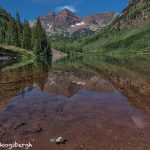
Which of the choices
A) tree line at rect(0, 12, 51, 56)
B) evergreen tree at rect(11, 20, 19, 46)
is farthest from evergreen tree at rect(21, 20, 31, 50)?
evergreen tree at rect(11, 20, 19, 46)

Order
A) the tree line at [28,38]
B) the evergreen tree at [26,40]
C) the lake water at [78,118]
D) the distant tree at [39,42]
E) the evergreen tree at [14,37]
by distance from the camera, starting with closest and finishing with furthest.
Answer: the lake water at [78,118], the distant tree at [39,42], the tree line at [28,38], the evergreen tree at [26,40], the evergreen tree at [14,37]

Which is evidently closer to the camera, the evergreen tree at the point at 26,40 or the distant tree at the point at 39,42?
the distant tree at the point at 39,42

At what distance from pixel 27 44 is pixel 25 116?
146 m

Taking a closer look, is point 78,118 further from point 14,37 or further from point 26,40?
point 14,37

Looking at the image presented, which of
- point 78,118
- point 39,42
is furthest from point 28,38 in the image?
point 78,118

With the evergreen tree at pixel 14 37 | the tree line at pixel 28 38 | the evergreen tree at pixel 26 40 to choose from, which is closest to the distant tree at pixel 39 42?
the tree line at pixel 28 38

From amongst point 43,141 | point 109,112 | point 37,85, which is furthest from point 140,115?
point 37,85

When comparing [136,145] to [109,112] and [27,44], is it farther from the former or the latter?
[27,44]

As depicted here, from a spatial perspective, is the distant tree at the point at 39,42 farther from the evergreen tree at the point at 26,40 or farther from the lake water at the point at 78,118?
the lake water at the point at 78,118

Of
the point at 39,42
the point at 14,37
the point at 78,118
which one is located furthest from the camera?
the point at 14,37

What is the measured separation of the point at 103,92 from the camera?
39688 millimetres

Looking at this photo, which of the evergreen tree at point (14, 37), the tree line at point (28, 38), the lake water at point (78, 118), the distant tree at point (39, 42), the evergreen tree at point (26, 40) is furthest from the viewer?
the evergreen tree at point (14, 37)

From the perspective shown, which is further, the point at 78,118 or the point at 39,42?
the point at 39,42

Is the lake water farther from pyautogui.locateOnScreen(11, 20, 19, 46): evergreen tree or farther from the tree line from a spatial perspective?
pyautogui.locateOnScreen(11, 20, 19, 46): evergreen tree
